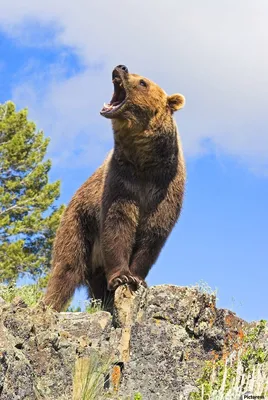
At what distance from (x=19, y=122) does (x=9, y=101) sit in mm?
880

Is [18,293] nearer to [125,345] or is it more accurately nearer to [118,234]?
[118,234]

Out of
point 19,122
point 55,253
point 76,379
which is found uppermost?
point 19,122

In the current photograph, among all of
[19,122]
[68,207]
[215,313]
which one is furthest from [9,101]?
[215,313]

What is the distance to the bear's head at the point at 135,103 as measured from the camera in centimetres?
826

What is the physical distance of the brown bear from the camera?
799cm

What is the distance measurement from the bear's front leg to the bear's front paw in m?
0.07

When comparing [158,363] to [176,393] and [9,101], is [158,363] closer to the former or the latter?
[176,393]

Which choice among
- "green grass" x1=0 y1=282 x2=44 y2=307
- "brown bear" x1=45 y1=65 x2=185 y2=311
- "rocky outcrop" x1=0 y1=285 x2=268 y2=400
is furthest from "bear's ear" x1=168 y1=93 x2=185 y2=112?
"green grass" x1=0 y1=282 x2=44 y2=307

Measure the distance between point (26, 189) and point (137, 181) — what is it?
18623 millimetres

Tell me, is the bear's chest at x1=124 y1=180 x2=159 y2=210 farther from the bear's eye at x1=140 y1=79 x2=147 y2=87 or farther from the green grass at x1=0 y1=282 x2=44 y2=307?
the green grass at x1=0 y1=282 x2=44 y2=307

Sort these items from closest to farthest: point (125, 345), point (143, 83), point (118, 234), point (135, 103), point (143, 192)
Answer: point (125, 345), point (118, 234), point (143, 192), point (135, 103), point (143, 83)

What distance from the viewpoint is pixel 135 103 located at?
8.31 meters

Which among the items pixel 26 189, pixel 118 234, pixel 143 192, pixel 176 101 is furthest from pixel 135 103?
pixel 26 189

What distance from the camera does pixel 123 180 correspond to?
8.18 metres
